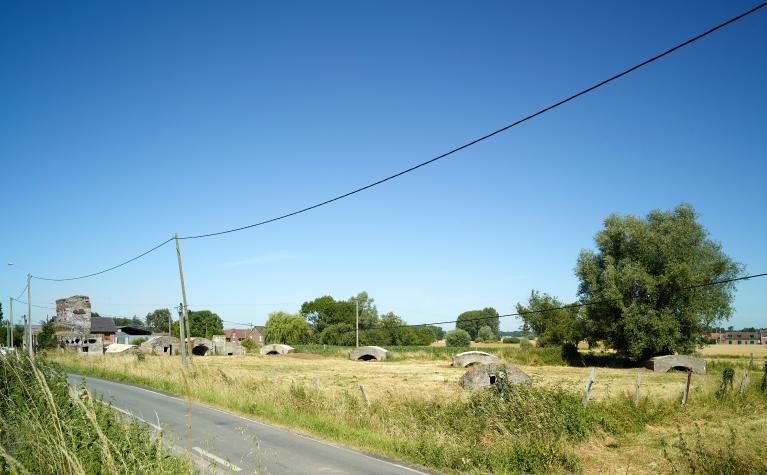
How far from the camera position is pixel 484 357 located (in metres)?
50.5

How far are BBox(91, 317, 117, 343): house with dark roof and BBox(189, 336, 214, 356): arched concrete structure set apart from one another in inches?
963

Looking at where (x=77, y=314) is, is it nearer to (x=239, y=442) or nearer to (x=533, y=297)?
(x=533, y=297)

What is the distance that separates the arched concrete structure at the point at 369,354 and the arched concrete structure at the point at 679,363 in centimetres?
3278

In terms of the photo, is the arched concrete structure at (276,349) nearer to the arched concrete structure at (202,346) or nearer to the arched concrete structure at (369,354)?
the arched concrete structure at (202,346)

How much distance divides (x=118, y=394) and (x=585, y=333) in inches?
1668

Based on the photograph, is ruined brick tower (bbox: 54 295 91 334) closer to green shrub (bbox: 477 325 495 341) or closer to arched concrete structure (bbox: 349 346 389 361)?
arched concrete structure (bbox: 349 346 389 361)

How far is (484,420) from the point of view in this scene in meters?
14.5

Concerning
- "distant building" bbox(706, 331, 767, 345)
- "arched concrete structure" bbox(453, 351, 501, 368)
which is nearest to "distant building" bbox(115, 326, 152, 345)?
"arched concrete structure" bbox(453, 351, 501, 368)

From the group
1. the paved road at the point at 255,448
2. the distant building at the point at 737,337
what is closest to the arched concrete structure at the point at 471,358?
the paved road at the point at 255,448

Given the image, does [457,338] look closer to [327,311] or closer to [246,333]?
[327,311]

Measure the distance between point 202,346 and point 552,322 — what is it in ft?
175

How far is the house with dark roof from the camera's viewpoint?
299 ft

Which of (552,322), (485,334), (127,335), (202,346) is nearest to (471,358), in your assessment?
(552,322)

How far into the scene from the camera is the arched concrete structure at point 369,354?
6469 centimetres
